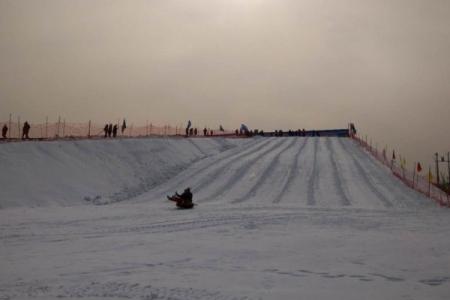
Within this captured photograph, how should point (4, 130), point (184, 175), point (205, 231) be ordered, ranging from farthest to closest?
point (184, 175)
point (4, 130)
point (205, 231)

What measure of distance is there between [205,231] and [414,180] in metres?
21.0

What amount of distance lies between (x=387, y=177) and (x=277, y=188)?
758 cm

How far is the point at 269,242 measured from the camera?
1145 centimetres

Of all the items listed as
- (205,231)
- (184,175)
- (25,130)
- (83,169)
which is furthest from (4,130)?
(205,231)

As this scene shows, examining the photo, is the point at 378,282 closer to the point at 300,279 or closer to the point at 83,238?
the point at 300,279

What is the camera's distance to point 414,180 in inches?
1209

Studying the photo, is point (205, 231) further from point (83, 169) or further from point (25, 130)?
point (25, 130)

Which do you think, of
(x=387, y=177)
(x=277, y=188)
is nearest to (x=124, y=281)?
(x=277, y=188)

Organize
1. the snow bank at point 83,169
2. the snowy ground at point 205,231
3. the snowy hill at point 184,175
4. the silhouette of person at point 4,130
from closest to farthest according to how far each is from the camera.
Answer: the snowy ground at point 205,231 < the snow bank at point 83,169 < the snowy hill at point 184,175 < the silhouette of person at point 4,130

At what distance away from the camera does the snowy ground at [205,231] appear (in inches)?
293

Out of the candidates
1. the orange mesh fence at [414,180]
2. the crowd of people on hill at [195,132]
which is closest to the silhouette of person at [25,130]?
the crowd of people on hill at [195,132]

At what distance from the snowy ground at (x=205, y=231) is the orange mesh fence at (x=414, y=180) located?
3.11 feet

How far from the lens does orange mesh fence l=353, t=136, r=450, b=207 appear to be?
84.6 feet

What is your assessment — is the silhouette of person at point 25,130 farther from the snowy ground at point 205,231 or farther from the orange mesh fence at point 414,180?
the orange mesh fence at point 414,180
